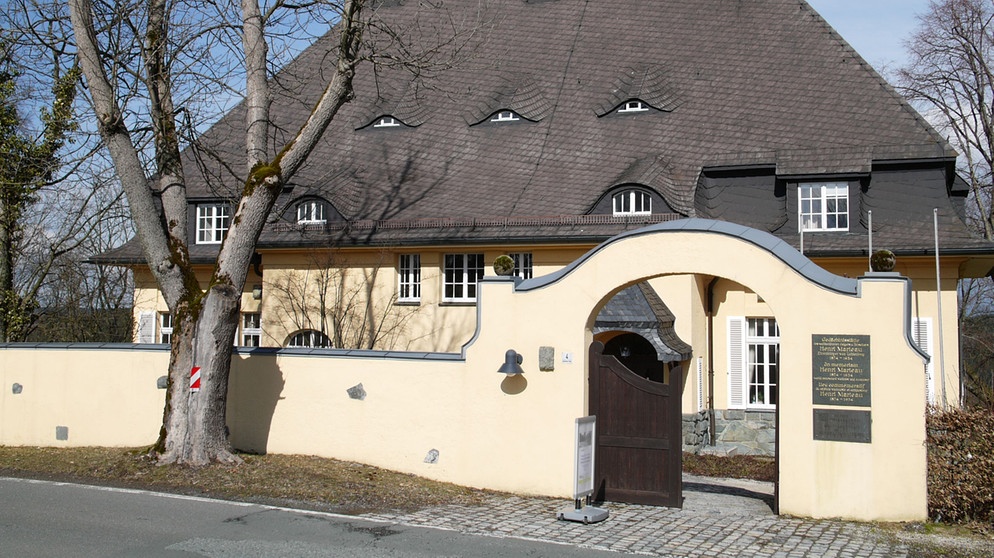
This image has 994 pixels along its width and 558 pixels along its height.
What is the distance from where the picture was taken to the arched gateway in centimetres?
1011

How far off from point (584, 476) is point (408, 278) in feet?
35.3

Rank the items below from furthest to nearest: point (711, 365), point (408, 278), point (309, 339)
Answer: point (309, 339), point (408, 278), point (711, 365)

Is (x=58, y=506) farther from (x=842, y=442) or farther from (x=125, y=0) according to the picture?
(x=842, y=442)

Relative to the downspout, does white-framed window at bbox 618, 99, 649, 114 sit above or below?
above

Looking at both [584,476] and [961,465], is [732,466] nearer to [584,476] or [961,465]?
[961,465]

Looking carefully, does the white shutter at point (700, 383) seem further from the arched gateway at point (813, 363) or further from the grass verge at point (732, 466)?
the arched gateway at point (813, 363)

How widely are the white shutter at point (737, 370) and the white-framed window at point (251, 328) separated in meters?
10.5

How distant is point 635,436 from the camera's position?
1125 cm

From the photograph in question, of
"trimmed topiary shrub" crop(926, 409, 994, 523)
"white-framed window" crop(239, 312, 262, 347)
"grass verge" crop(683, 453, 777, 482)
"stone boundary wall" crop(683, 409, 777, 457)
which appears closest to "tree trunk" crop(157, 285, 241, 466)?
A: "grass verge" crop(683, 453, 777, 482)

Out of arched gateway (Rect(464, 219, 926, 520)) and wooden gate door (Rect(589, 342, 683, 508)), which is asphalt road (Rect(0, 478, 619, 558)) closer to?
wooden gate door (Rect(589, 342, 683, 508))

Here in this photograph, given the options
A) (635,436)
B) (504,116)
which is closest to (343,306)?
(504,116)

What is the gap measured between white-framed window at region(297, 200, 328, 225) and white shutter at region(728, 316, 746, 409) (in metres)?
9.23

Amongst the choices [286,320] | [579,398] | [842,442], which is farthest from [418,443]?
[286,320]

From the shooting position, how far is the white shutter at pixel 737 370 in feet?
61.9
